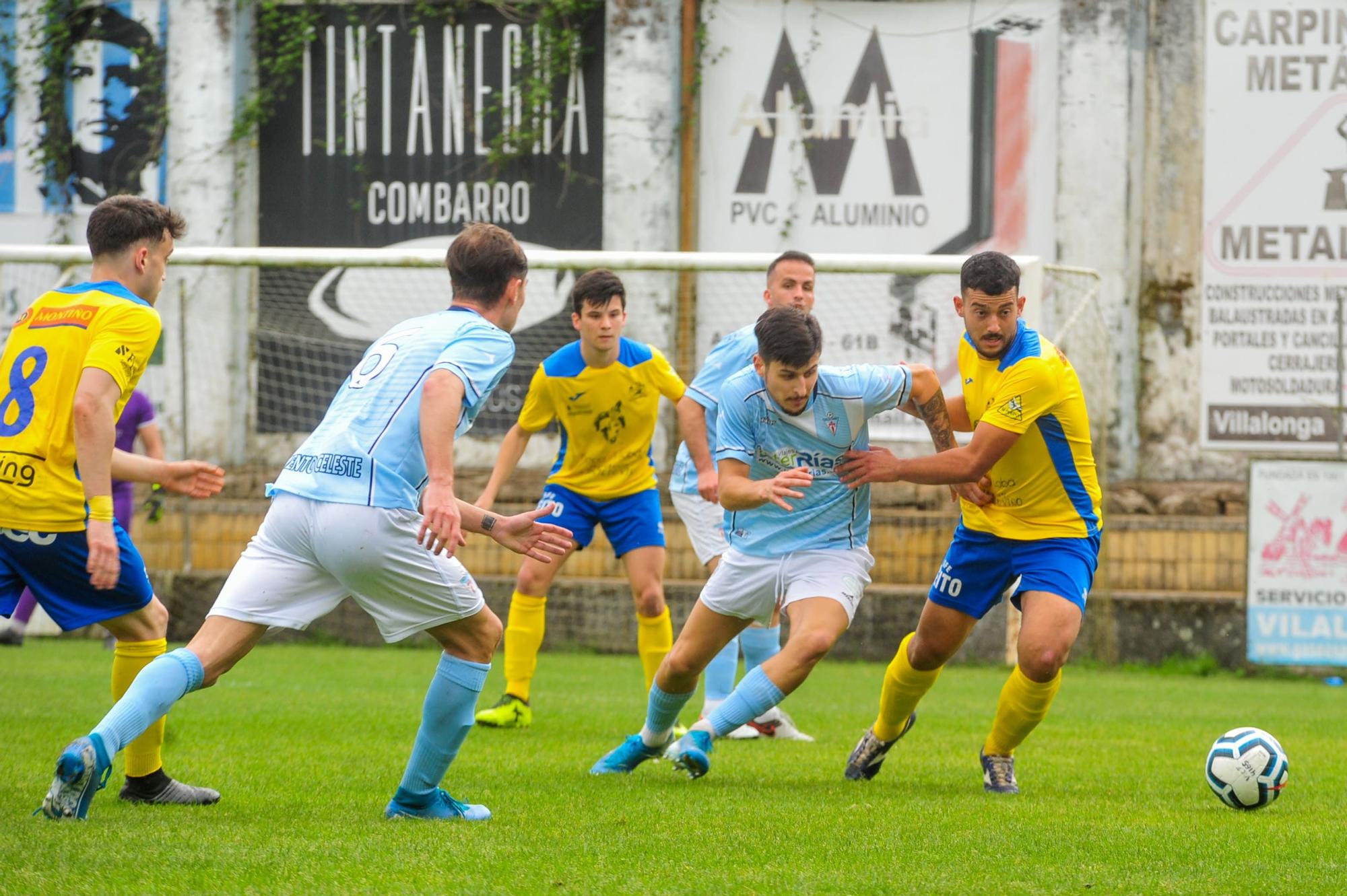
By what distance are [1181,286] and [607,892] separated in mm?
11283

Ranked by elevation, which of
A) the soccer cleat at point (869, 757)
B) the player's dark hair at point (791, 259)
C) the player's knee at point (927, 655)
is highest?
the player's dark hair at point (791, 259)

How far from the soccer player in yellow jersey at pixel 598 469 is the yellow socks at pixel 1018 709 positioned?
89.6 inches

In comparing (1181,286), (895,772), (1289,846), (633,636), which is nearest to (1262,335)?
(1181,286)

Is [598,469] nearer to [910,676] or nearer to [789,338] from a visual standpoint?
[910,676]

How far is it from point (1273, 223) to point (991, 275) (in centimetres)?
918

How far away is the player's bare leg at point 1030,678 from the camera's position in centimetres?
545

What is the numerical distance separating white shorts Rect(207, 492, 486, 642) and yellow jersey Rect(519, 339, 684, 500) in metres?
3.26

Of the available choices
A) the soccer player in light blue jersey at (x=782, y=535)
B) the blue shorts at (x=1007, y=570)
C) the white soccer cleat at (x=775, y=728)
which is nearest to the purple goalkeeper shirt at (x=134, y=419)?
the white soccer cleat at (x=775, y=728)

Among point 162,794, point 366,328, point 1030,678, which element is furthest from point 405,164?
point 1030,678

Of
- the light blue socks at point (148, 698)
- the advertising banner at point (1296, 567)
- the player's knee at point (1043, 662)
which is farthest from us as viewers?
the advertising banner at point (1296, 567)

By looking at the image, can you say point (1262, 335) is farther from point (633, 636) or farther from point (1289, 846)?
point (1289, 846)

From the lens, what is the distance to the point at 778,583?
5672 mm

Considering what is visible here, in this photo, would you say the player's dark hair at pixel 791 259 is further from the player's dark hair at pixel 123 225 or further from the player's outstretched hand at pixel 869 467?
the player's dark hair at pixel 123 225

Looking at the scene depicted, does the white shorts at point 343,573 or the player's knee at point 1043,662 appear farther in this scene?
the player's knee at point 1043,662
